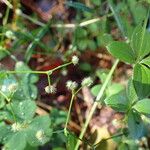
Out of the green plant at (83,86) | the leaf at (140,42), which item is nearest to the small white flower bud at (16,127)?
the green plant at (83,86)

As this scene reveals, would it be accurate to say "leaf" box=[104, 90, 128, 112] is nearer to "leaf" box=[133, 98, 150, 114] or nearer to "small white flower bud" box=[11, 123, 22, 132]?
"leaf" box=[133, 98, 150, 114]

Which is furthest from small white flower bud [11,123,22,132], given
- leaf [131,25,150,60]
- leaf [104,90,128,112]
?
leaf [131,25,150,60]

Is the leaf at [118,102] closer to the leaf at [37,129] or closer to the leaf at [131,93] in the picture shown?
the leaf at [131,93]

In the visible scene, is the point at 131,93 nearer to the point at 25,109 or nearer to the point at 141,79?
the point at 141,79

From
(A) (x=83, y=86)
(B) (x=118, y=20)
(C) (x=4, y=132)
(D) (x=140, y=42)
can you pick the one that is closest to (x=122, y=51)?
(D) (x=140, y=42)

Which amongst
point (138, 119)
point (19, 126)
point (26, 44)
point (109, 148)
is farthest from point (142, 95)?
point (26, 44)

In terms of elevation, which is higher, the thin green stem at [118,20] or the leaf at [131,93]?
the thin green stem at [118,20]
